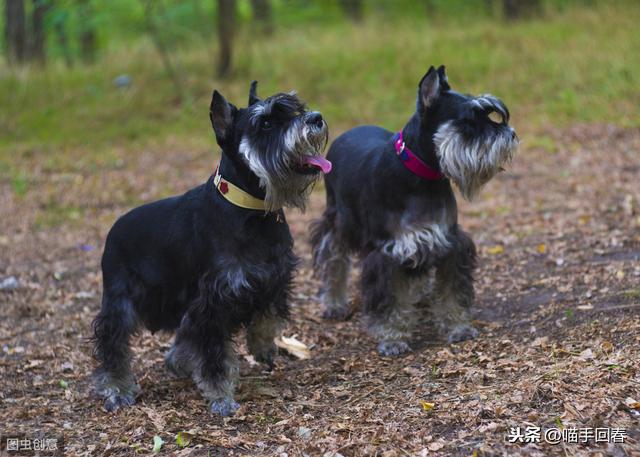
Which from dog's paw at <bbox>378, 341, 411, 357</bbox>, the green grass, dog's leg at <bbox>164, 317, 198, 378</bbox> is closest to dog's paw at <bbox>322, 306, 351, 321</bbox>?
dog's paw at <bbox>378, 341, 411, 357</bbox>

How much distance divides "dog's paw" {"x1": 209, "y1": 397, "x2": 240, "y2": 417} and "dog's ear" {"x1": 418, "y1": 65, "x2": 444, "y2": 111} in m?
2.56

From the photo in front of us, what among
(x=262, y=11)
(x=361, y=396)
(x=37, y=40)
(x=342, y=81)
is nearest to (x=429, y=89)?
(x=361, y=396)

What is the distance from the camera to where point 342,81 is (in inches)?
706

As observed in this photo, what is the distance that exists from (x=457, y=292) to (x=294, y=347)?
1.43m

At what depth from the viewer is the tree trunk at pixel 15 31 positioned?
19641mm

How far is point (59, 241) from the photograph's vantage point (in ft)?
34.4

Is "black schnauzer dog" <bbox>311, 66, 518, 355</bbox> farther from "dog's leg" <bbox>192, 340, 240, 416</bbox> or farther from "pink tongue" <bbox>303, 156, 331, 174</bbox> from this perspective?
"dog's leg" <bbox>192, 340, 240, 416</bbox>

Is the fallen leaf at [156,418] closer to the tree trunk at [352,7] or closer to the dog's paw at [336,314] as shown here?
the dog's paw at [336,314]

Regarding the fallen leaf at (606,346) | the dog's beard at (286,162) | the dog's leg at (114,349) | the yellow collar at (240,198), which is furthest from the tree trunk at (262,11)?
the fallen leaf at (606,346)

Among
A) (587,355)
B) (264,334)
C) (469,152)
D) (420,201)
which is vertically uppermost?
(469,152)

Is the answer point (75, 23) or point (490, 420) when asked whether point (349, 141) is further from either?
point (75, 23)

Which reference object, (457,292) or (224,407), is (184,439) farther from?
(457,292)

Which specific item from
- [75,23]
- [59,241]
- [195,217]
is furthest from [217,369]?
[75,23]

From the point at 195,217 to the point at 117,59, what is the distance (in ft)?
49.5
